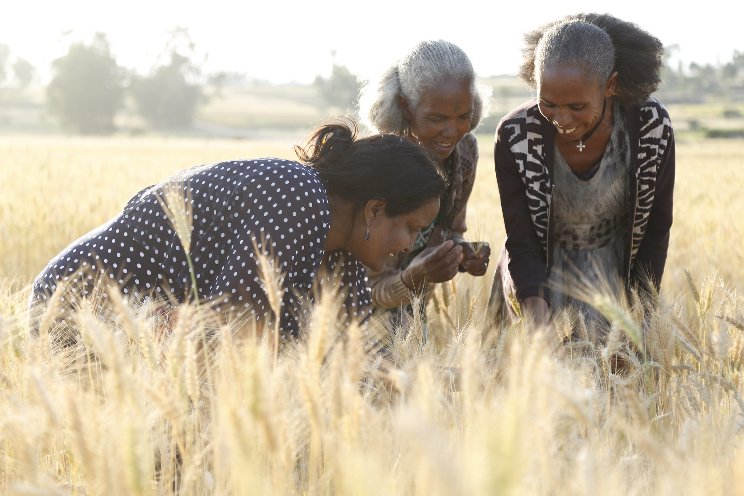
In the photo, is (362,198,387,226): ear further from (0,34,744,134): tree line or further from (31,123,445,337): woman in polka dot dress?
(0,34,744,134): tree line

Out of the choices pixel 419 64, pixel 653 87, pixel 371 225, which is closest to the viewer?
pixel 371 225

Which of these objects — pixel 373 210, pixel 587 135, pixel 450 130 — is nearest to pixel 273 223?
pixel 373 210

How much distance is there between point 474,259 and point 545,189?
37 centimetres

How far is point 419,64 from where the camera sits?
3.41 meters

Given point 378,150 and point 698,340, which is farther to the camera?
point 378,150

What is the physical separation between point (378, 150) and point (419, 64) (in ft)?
3.13

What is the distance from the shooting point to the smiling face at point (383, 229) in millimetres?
2559

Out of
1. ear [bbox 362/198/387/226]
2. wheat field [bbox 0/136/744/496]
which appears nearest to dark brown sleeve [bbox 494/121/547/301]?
wheat field [bbox 0/136/744/496]

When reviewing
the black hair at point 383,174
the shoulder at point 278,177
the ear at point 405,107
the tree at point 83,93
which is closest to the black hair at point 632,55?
the ear at point 405,107

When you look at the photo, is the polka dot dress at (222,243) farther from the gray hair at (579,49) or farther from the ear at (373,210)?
the gray hair at (579,49)

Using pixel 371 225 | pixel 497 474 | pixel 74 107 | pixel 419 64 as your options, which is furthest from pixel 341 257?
pixel 74 107

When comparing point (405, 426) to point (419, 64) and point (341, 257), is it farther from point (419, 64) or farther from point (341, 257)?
point (419, 64)

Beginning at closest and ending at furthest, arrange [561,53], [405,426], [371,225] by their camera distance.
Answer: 1. [405,426]
2. [371,225]
3. [561,53]

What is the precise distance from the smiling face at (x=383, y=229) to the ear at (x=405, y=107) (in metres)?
0.97
